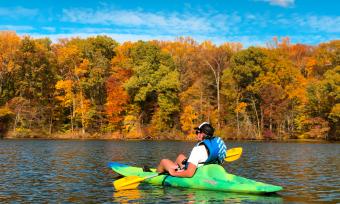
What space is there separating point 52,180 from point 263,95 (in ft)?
160

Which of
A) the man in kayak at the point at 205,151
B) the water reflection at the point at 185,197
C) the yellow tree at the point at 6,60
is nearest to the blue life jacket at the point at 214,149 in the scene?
the man in kayak at the point at 205,151

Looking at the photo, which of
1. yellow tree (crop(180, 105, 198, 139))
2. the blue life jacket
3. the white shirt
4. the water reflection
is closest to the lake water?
the water reflection

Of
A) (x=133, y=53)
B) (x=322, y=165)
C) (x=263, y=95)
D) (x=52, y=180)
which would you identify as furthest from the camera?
(x=133, y=53)

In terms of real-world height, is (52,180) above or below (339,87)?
below

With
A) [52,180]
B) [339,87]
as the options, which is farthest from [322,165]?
[339,87]

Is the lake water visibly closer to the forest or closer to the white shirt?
the white shirt

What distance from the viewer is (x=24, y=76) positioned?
227 ft

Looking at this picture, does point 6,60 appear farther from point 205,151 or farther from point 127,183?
point 205,151

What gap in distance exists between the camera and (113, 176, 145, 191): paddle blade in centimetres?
1559

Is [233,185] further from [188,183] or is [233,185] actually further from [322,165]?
[322,165]

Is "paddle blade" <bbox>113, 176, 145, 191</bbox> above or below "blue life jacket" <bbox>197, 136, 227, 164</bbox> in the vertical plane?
below

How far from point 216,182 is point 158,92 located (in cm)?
5214

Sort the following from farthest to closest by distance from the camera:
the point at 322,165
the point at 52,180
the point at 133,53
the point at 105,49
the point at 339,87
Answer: the point at 105,49, the point at 133,53, the point at 339,87, the point at 322,165, the point at 52,180

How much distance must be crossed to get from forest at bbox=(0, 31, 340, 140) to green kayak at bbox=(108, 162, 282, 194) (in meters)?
47.3
